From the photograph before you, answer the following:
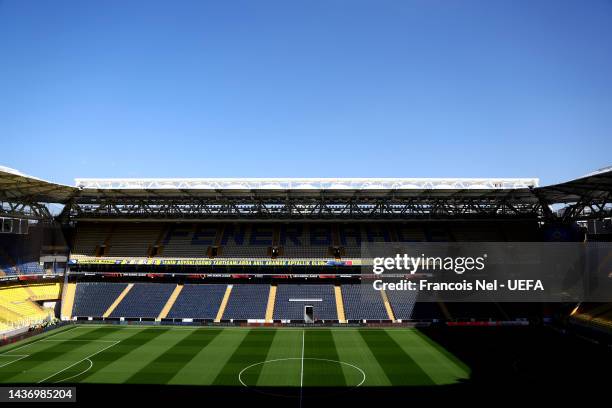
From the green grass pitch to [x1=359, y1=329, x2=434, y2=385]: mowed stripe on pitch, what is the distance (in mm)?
54

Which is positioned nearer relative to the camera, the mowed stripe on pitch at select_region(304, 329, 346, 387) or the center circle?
the center circle

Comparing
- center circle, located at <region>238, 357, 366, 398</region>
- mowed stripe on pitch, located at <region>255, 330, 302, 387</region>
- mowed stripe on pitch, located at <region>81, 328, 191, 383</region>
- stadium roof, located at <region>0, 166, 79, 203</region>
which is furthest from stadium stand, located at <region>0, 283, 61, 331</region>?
center circle, located at <region>238, 357, 366, 398</region>

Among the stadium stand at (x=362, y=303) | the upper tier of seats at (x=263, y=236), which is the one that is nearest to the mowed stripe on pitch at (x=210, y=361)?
the stadium stand at (x=362, y=303)

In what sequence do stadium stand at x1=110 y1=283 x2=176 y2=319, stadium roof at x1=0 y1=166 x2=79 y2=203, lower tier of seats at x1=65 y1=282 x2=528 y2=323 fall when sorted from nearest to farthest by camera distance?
stadium roof at x1=0 y1=166 x2=79 y2=203 < lower tier of seats at x1=65 y1=282 x2=528 y2=323 < stadium stand at x1=110 y1=283 x2=176 y2=319

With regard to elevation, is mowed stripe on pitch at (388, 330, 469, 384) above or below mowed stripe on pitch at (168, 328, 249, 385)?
above

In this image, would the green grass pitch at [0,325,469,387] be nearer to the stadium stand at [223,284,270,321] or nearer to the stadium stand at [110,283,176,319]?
the stadium stand at [223,284,270,321]

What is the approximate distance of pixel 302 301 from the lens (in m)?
40.9

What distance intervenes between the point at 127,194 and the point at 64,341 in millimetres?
14212

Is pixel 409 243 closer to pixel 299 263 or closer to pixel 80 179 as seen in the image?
pixel 299 263

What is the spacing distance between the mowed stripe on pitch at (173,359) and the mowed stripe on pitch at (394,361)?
1208cm

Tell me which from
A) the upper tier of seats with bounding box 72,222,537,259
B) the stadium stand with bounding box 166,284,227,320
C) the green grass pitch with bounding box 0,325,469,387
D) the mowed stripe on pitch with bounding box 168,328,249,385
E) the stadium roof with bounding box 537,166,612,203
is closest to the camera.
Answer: the mowed stripe on pitch with bounding box 168,328,249,385

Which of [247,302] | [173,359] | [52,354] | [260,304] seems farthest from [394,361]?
[52,354]

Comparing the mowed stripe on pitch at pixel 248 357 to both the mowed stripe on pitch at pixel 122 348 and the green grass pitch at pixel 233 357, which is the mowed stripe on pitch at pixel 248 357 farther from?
the mowed stripe on pitch at pixel 122 348

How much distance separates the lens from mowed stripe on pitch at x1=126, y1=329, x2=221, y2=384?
78.8 ft
